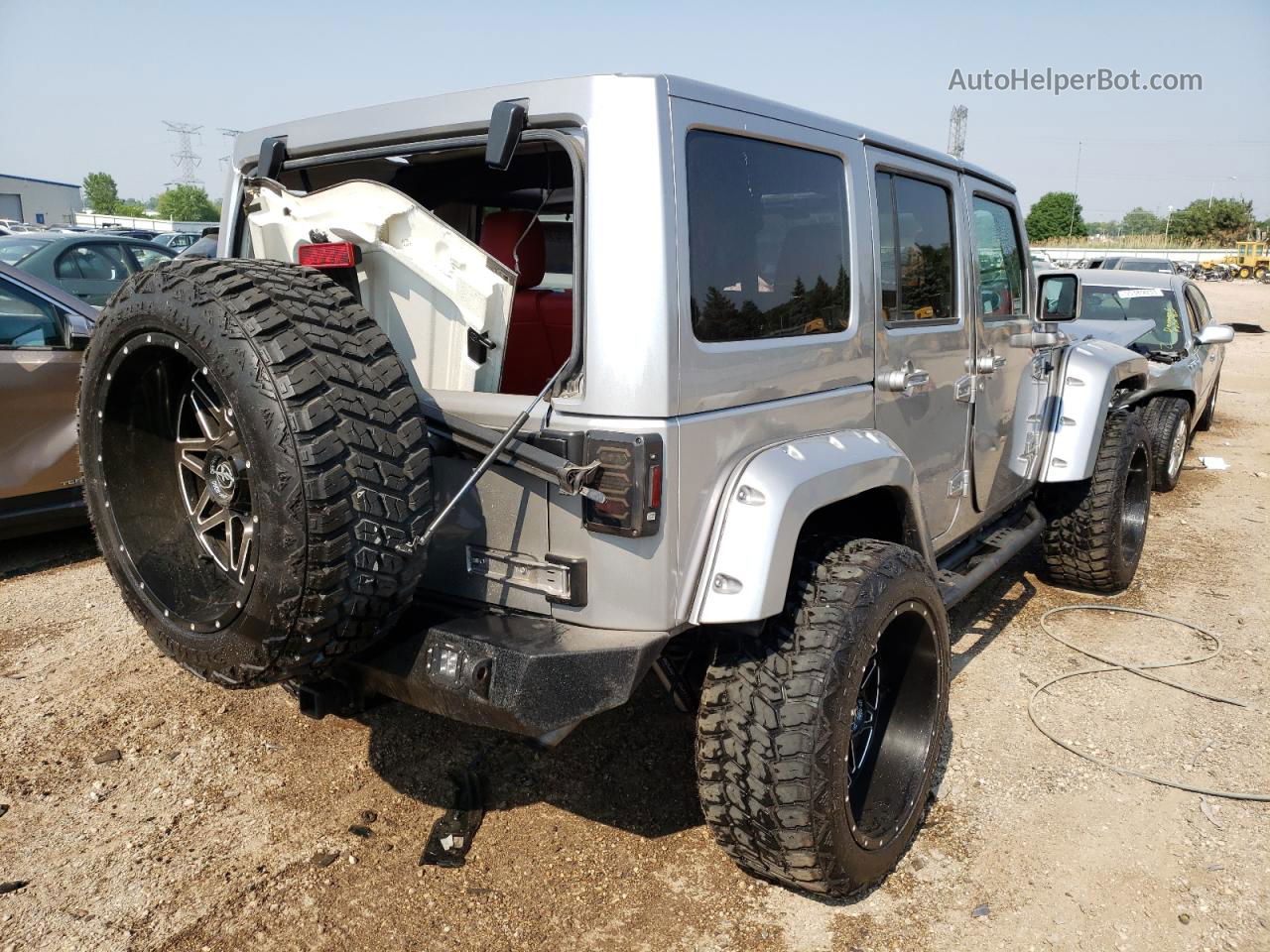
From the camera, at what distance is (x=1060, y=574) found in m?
4.98

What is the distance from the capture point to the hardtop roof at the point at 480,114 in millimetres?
2143

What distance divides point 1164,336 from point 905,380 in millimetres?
5587

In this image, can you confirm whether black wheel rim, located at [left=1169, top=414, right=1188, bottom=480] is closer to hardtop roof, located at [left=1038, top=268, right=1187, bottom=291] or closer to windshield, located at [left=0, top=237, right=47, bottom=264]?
hardtop roof, located at [left=1038, top=268, right=1187, bottom=291]

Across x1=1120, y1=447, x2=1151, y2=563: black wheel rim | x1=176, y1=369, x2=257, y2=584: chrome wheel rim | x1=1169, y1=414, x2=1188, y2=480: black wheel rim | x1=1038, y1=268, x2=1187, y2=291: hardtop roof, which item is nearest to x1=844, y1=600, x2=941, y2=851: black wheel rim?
x1=176, y1=369, x2=257, y2=584: chrome wheel rim

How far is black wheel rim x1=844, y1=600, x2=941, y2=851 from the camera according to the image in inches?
109

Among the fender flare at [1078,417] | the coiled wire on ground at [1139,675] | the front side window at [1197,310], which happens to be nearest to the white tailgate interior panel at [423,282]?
the coiled wire on ground at [1139,675]

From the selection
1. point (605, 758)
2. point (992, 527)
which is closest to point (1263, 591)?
point (992, 527)

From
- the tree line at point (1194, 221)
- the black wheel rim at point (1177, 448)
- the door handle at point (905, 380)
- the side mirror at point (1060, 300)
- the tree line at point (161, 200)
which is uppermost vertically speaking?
the tree line at point (161, 200)

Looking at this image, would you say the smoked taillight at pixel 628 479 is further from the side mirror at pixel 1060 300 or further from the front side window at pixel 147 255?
the front side window at pixel 147 255

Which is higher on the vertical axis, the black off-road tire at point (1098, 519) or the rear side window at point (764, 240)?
the rear side window at point (764, 240)

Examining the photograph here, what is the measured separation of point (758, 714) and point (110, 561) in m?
1.78

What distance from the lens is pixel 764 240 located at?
8.02 feet

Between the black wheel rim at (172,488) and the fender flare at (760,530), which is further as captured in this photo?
the black wheel rim at (172,488)

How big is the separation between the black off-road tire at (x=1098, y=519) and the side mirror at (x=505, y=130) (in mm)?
3518
